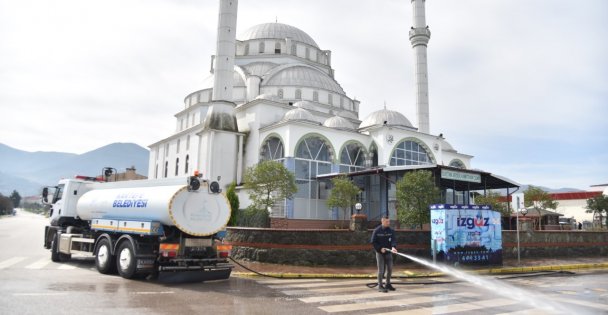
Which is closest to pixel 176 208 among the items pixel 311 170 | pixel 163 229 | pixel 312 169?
pixel 163 229

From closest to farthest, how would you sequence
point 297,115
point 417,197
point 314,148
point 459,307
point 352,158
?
1. point 459,307
2. point 417,197
3. point 314,148
4. point 297,115
5. point 352,158

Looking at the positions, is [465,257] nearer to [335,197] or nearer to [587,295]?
[587,295]

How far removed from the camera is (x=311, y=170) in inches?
1328

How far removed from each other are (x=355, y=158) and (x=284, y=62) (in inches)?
745

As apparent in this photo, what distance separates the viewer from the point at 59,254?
14.8 m

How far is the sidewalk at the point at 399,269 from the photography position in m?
12.9

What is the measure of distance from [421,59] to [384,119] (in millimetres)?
9790

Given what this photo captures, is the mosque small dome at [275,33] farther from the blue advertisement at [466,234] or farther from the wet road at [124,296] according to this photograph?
the wet road at [124,296]

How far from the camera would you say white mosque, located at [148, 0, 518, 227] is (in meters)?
32.5

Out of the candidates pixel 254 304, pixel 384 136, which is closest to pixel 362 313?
pixel 254 304

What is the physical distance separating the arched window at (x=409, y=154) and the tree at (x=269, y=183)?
1225 cm

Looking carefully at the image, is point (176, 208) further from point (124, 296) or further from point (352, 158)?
point (352, 158)

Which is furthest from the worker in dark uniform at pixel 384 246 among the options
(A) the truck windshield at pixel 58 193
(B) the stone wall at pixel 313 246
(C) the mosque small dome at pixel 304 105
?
(C) the mosque small dome at pixel 304 105

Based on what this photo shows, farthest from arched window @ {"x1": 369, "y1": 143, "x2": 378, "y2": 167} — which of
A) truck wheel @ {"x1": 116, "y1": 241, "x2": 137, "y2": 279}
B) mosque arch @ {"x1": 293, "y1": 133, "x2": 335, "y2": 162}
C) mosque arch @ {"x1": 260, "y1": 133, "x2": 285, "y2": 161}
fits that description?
truck wheel @ {"x1": 116, "y1": 241, "x2": 137, "y2": 279}
